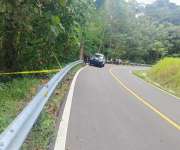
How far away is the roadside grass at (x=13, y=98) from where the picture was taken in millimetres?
10420

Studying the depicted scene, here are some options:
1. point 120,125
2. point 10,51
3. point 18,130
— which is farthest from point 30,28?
point 18,130

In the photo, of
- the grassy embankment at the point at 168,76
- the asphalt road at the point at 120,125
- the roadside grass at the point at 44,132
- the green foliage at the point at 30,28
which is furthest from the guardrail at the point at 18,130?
the grassy embankment at the point at 168,76

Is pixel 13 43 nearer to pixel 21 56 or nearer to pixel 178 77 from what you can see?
pixel 21 56

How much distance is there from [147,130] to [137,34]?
257 ft

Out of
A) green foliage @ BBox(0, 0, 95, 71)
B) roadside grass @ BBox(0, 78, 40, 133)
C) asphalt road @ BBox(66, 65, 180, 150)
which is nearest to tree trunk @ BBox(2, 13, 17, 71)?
green foliage @ BBox(0, 0, 95, 71)

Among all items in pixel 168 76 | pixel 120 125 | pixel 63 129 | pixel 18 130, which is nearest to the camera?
pixel 18 130

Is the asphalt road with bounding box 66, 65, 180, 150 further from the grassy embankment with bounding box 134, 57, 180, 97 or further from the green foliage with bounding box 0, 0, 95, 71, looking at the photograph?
the grassy embankment with bounding box 134, 57, 180, 97

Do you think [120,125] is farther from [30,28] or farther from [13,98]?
[30,28]

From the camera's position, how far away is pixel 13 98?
1402 centimetres

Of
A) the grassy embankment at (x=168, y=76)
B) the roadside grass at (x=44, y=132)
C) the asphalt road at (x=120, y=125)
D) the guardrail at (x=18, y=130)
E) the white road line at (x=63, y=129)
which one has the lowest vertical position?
the grassy embankment at (x=168, y=76)

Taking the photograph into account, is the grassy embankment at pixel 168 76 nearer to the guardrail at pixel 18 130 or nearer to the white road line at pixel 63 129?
the white road line at pixel 63 129

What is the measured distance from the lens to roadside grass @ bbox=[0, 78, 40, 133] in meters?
10.4

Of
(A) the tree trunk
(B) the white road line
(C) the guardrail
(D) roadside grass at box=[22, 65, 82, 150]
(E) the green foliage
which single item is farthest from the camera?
(A) the tree trunk

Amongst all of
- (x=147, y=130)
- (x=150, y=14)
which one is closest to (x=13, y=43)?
(x=147, y=130)
